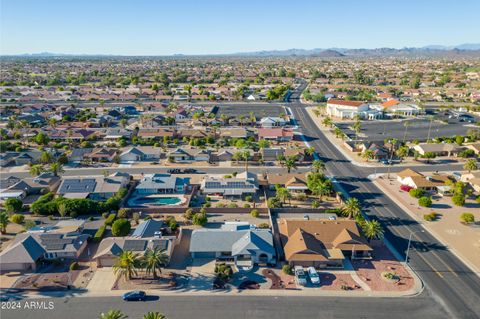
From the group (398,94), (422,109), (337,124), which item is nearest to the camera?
(337,124)

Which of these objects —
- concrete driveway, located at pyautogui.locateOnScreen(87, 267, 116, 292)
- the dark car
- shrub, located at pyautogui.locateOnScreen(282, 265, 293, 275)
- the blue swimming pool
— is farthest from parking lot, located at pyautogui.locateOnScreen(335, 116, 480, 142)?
the dark car

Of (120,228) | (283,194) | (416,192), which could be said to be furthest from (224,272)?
(416,192)

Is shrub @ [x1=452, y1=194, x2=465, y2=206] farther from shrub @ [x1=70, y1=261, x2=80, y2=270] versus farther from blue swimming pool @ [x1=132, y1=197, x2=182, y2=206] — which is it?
shrub @ [x1=70, y1=261, x2=80, y2=270]

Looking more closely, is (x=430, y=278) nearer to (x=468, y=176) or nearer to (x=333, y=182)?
(x=333, y=182)

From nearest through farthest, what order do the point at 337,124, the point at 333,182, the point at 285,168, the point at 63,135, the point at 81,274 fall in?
the point at 81,274, the point at 333,182, the point at 285,168, the point at 63,135, the point at 337,124

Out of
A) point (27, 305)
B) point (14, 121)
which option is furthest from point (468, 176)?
point (14, 121)

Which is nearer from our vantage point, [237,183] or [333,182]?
[237,183]

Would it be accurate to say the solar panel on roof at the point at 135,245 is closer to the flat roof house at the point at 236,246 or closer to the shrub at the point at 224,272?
the flat roof house at the point at 236,246
